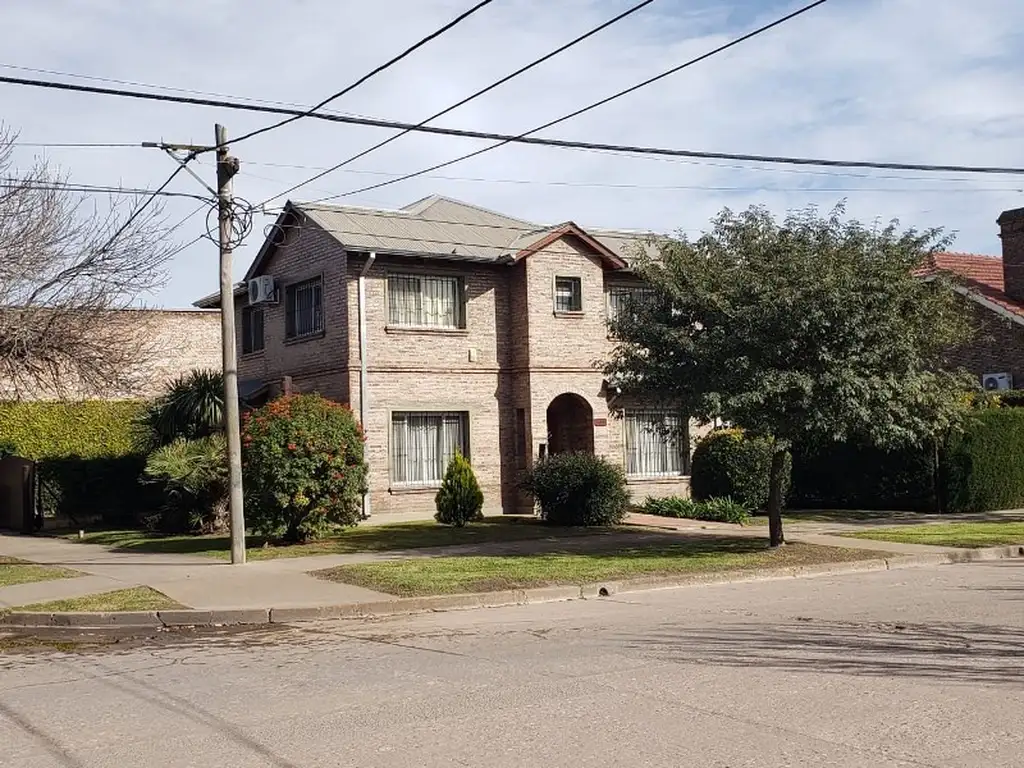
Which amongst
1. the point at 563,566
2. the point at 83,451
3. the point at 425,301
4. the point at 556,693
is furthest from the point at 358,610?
the point at 83,451

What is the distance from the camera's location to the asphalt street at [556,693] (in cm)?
657

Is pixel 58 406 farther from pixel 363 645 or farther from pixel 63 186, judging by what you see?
pixel 363 645

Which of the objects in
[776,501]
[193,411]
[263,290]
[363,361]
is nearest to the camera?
[776,501]

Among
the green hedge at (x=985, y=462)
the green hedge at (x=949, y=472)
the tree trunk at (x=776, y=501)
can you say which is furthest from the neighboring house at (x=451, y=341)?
the green hedge at (x=985, y=462)

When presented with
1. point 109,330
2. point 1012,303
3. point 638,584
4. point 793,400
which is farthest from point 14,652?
point 1012,303

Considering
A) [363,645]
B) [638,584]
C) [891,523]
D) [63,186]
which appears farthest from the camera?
[891,523]

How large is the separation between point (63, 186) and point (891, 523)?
1633 cm

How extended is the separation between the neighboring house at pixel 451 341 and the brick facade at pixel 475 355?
3 centimetres

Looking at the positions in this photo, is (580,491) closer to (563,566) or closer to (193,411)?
(563,566)

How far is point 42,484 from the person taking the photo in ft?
79.4

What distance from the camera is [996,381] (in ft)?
94.4

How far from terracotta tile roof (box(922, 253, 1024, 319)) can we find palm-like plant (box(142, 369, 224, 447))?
1690 centimetres

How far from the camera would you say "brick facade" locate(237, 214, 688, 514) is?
76.7 feet

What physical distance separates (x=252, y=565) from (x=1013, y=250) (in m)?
22.4
